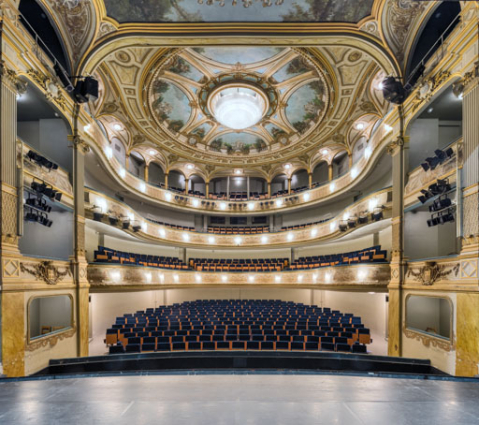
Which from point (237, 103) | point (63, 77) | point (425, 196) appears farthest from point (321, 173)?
point (63, 77)

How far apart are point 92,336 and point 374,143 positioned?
1426cm

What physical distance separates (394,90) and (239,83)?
7.18 m

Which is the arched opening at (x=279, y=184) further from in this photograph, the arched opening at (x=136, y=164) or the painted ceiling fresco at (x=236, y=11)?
the painted ceiling fresco at (x=236, y=11)

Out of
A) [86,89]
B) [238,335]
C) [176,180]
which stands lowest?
Answer: [238,335]

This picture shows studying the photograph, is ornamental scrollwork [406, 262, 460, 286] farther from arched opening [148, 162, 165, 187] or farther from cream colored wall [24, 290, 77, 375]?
arched opening [148, 162, 165, 187]

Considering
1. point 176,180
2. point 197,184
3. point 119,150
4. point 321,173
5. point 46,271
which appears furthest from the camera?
point 197,184

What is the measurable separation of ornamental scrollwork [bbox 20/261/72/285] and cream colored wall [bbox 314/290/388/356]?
32.6 feet

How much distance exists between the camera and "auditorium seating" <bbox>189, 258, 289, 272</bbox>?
17578mm

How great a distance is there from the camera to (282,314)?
1214cm

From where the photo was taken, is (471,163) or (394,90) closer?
(471,163)

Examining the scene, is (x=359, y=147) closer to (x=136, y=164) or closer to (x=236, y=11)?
(x=236, y=11)

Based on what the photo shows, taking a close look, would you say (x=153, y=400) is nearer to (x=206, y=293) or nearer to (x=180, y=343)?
(x=180, y=343)

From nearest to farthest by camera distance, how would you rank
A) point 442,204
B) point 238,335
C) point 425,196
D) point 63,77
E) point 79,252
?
1. point 442,204
2. point 425,196
3. point 238,335
4. point 63,77
5. point 79,252

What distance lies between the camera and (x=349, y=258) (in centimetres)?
1274
